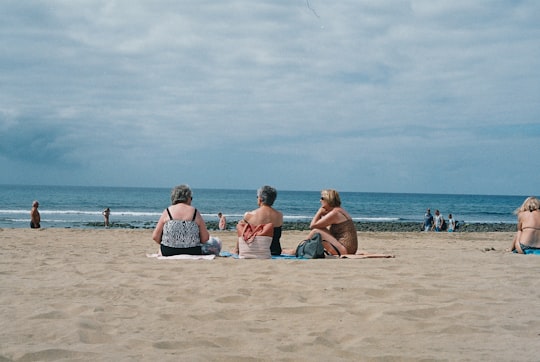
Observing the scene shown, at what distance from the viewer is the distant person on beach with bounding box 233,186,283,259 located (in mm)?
8211

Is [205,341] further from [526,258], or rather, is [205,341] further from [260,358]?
[526,258]

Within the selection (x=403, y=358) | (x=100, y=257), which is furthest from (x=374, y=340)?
(x=100, y=257)

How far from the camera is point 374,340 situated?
3.54m

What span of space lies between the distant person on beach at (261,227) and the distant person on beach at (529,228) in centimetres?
455

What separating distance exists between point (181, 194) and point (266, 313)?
4.25 metres

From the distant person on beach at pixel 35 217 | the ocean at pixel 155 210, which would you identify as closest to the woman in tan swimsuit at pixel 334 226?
the distant person on beach at pixel 35 217

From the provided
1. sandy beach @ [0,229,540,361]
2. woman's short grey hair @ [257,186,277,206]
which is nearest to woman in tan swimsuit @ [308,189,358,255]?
woman's short grey hair @ [257,186,277,206]

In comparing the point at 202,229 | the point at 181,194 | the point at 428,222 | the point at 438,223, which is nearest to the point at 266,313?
the point at 202,229

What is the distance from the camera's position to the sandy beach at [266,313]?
3.26 meters

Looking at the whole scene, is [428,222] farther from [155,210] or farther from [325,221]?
[155,210]

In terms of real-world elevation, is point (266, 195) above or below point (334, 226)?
above

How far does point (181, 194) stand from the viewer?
8.20 meters

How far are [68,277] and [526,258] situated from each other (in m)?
6.98

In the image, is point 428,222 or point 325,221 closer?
point 325,221
